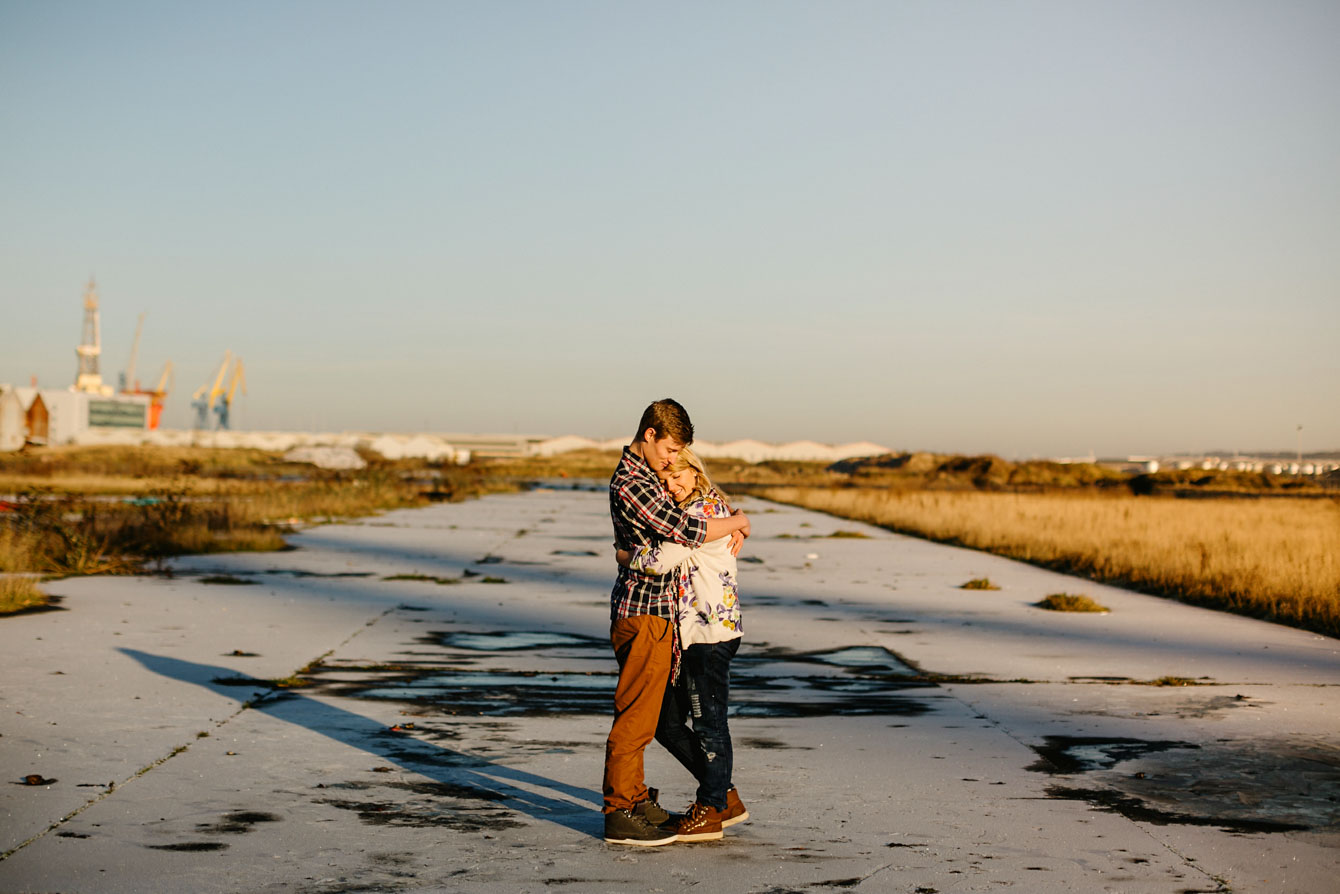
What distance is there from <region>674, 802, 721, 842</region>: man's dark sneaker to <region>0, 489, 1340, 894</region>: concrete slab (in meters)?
0.07

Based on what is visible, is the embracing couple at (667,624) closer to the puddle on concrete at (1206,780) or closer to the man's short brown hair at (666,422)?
the man's short brown hair at (666,422)

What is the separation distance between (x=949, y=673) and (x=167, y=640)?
637 centimetres

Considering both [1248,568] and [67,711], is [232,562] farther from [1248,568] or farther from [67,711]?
[1248,568]

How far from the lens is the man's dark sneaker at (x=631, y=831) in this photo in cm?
507

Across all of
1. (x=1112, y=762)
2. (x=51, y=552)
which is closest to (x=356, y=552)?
(x=51, y=552)

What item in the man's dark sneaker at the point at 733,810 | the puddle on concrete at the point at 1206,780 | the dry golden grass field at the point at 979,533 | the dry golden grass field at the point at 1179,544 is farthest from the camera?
the dry golden grass field at the point at 979,533

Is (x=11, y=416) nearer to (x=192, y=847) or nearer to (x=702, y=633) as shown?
(x=192, y=847)

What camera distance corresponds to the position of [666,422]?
5176 millimetres

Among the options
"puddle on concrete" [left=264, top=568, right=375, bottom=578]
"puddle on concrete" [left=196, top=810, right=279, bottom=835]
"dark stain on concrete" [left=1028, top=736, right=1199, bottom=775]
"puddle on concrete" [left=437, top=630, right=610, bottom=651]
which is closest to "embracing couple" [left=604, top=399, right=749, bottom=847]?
"puddle on concrete" [left=196, top=810, right=279, bottom=835]

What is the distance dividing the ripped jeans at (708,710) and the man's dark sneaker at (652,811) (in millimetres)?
164

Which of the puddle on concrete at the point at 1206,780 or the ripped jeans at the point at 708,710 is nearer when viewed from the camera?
the ripped jeans at the point at 708,710

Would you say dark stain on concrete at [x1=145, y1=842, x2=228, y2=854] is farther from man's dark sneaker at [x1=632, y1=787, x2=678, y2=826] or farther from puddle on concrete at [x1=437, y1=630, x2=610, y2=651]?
puddle on concrete at [x1=437, y1=630, x2=610, y2=651]

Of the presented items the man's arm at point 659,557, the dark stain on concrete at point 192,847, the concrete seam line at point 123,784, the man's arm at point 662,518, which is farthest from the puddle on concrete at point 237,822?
the man's arm at point 662,518

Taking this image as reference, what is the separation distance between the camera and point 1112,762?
667cm
